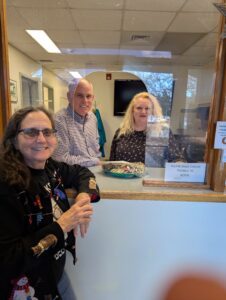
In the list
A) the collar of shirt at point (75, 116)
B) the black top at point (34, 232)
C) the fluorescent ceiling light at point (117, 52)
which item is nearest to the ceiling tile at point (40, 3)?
the fluorescent ceiling light at point (117, 52)

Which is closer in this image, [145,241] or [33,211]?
[33,211]

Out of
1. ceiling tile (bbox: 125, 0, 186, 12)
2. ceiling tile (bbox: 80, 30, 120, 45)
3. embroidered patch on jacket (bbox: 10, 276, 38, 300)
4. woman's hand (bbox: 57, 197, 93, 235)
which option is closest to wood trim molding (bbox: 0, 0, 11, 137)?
woman's hand (bbox: 57, 197, 93, 235)

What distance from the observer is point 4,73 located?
104 centimetres

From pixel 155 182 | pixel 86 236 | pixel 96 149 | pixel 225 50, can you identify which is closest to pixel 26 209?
pixel 86 236

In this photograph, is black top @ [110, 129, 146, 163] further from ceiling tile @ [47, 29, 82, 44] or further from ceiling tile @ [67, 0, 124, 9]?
ceiling tile @ [47, 29, 82, 44]

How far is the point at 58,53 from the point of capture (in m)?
3.93

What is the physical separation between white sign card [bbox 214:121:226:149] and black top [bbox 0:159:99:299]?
561 mm

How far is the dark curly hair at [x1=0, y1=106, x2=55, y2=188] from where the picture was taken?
75 cm

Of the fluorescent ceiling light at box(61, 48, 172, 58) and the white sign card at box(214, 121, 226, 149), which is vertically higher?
the fluorescent ceiling light at box(61, 48, 172, 58)

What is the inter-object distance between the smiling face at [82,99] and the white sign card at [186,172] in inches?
26.6

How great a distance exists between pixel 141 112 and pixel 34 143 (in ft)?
3.98

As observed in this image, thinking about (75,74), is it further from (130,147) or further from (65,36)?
(130,147)

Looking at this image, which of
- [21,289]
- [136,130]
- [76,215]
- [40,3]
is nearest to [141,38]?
[40,3]

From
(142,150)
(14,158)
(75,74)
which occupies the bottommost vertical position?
(142,150)
